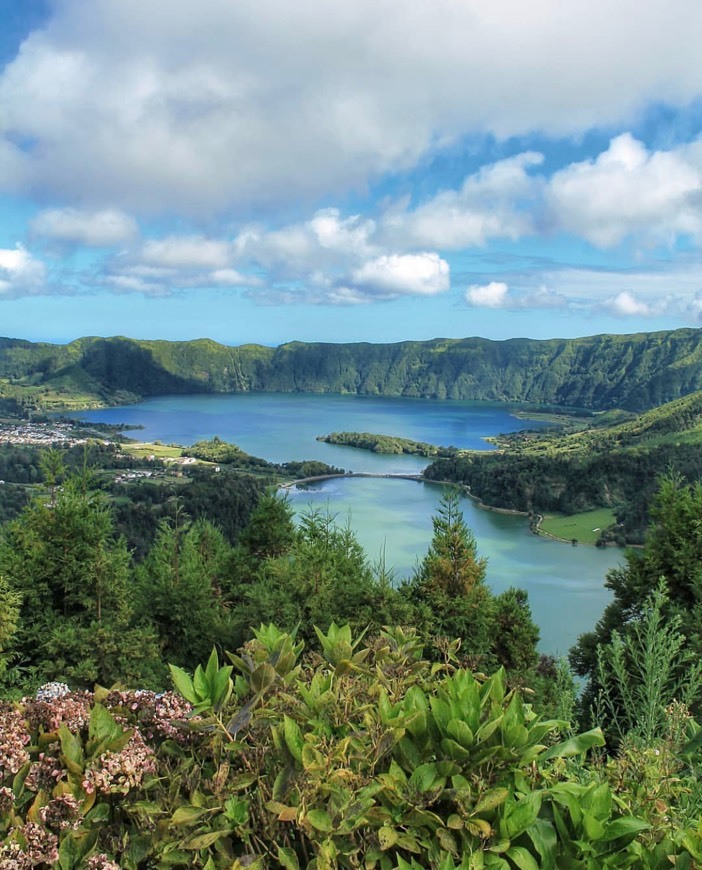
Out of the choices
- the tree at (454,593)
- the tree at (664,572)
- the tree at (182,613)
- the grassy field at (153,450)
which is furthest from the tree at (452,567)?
the grassy field at (153,450)

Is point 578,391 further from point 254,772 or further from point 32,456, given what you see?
point 254,772

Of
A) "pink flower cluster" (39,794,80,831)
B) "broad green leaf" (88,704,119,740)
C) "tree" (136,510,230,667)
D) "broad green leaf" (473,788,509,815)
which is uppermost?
"broad green leaf" (88,704,119,740)

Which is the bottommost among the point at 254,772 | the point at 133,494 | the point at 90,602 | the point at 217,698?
the point at 133,494

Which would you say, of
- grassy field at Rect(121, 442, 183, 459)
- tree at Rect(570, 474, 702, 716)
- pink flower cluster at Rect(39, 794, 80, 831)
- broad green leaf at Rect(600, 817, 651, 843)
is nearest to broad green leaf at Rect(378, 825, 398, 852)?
broad green leaf at Rect(600, 817, 651, 843)

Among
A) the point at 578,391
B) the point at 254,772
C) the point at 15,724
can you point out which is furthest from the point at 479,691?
the point at 578,391

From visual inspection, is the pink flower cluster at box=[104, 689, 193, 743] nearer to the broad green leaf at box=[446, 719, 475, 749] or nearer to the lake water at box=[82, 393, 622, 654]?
the broad green leaf at box=[446, 719, 475, 749]
